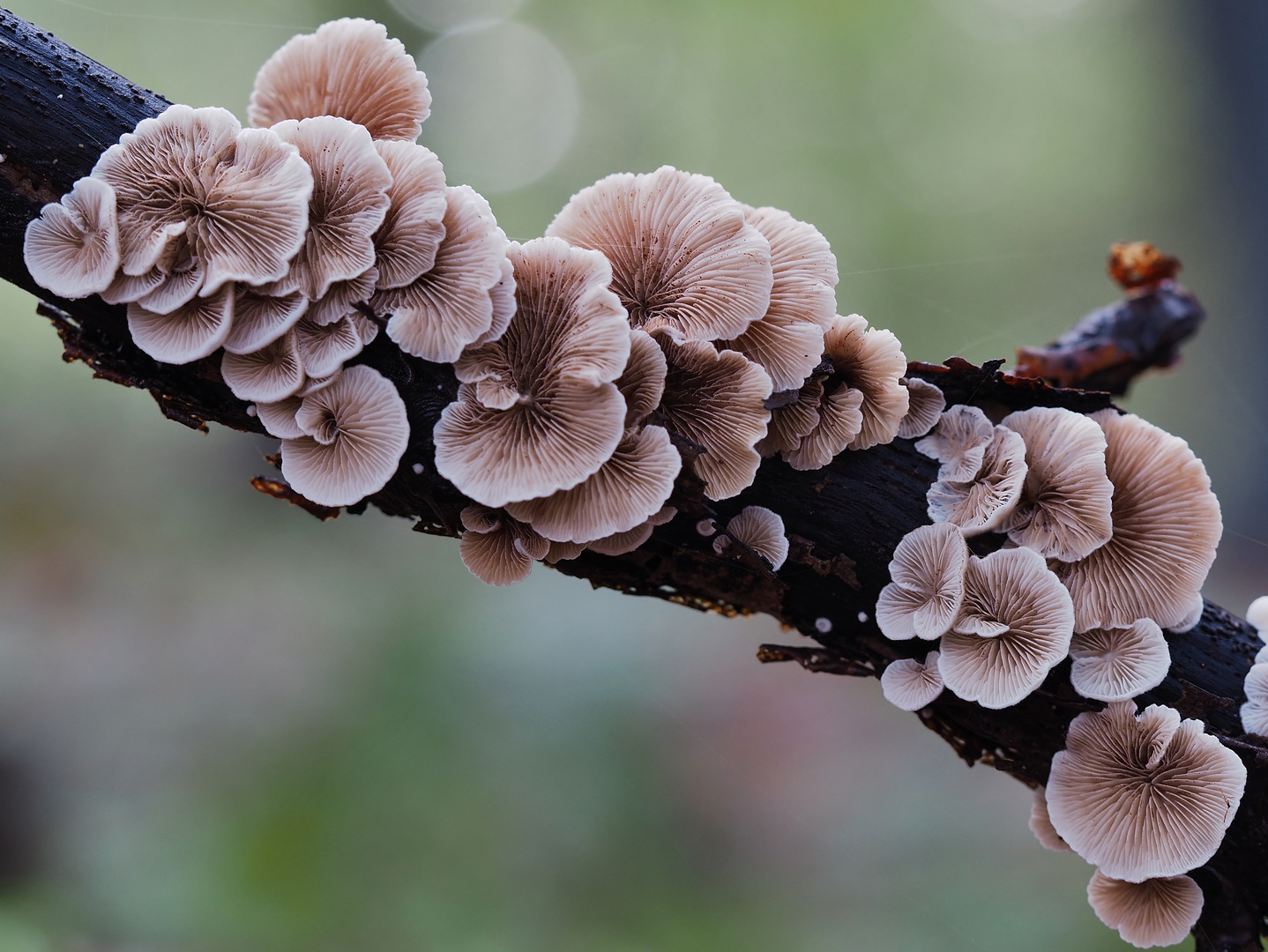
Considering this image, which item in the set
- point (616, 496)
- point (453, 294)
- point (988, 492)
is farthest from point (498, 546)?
point (988, 492)

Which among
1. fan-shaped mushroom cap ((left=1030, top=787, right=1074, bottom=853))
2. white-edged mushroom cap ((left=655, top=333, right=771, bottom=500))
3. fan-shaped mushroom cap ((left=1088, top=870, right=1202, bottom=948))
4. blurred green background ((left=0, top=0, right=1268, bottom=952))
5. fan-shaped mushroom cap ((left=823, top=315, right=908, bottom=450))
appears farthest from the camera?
blurred green background ((left=0, top=0, right=1268, bottom=952))

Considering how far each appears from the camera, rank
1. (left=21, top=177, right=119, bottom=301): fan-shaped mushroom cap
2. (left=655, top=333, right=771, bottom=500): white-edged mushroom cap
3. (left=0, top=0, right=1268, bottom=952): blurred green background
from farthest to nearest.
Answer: (left=0, top=0, right=1268, bottom=952): blurred green background
(left=655, top=333, right=771, bottom=500): white-edged mushroom cap
(left=21, top=177, right=119, bottom=301): fan-shaped mushroom cap

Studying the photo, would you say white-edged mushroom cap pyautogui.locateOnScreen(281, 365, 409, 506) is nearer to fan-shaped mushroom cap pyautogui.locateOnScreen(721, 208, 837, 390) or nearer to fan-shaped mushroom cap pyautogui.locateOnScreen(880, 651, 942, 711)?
fan-shaped mushroom cap pyautogui.locateOnScreen(721, 208, 837, 390)

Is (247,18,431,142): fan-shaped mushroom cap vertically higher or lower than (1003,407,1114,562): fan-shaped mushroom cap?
higher

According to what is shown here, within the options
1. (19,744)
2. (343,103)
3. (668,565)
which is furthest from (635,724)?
(343,103)

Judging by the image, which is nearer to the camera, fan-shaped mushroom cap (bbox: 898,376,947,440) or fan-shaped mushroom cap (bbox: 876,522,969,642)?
fan-shaped mushroom cap (bbox: 876,522,969,642)

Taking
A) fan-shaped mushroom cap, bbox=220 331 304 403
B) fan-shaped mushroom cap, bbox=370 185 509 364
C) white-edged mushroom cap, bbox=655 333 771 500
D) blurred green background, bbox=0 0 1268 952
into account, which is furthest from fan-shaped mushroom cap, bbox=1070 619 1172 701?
blurred green background, bbox=0 0 1268 952

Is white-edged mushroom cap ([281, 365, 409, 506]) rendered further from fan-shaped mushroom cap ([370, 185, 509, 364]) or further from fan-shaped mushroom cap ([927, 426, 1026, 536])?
fan-shaped mushroom cap ([927, 426, 1026, 536])

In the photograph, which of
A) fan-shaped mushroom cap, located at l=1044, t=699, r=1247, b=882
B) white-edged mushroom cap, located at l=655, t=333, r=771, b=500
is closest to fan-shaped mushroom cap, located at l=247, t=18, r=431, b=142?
white-edged mushroom cap, located at l=655, t=333, r=771, b=500
